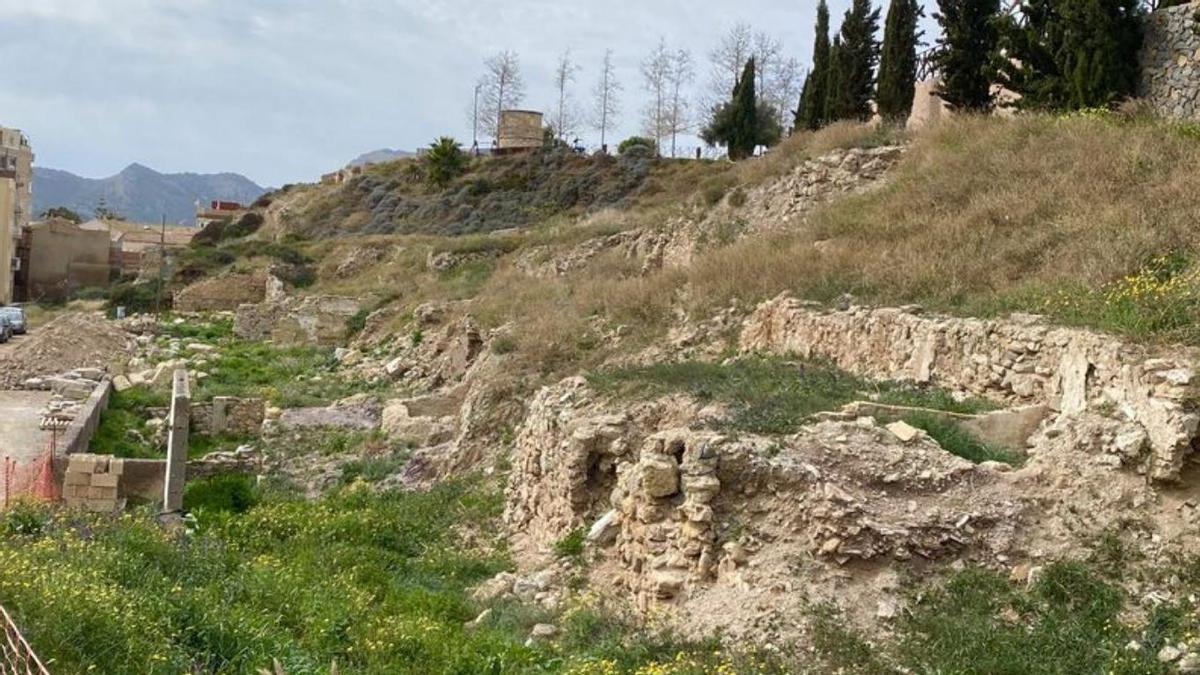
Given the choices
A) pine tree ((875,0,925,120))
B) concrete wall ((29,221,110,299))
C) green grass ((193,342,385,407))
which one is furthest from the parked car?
pine tree ((875,0,925,120))

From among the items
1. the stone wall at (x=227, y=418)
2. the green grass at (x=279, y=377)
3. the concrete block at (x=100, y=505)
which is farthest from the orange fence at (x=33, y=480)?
the green grass at (x=279, y=377)

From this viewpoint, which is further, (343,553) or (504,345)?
(504,345)

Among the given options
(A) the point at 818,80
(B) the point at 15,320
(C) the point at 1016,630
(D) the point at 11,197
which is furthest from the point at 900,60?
(D) the point at 11,197

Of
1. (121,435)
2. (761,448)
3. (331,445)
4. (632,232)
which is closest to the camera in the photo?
(761,448)

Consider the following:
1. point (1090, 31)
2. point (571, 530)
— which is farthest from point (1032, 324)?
point (1090, 31)

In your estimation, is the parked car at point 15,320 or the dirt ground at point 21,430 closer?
the dirt ground at point 21,430

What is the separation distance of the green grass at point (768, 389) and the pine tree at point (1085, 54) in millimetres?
10024

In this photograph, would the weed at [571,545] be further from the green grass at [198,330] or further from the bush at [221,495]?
the green grass at [198,330]

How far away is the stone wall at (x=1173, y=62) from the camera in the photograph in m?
18.2

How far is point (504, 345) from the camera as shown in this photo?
18.3m

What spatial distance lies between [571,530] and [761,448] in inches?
101

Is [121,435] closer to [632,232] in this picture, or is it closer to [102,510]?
[102,510]

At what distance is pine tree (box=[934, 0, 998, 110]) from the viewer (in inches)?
914

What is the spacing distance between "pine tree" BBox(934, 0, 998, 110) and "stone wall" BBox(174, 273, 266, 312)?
96.3 feet
